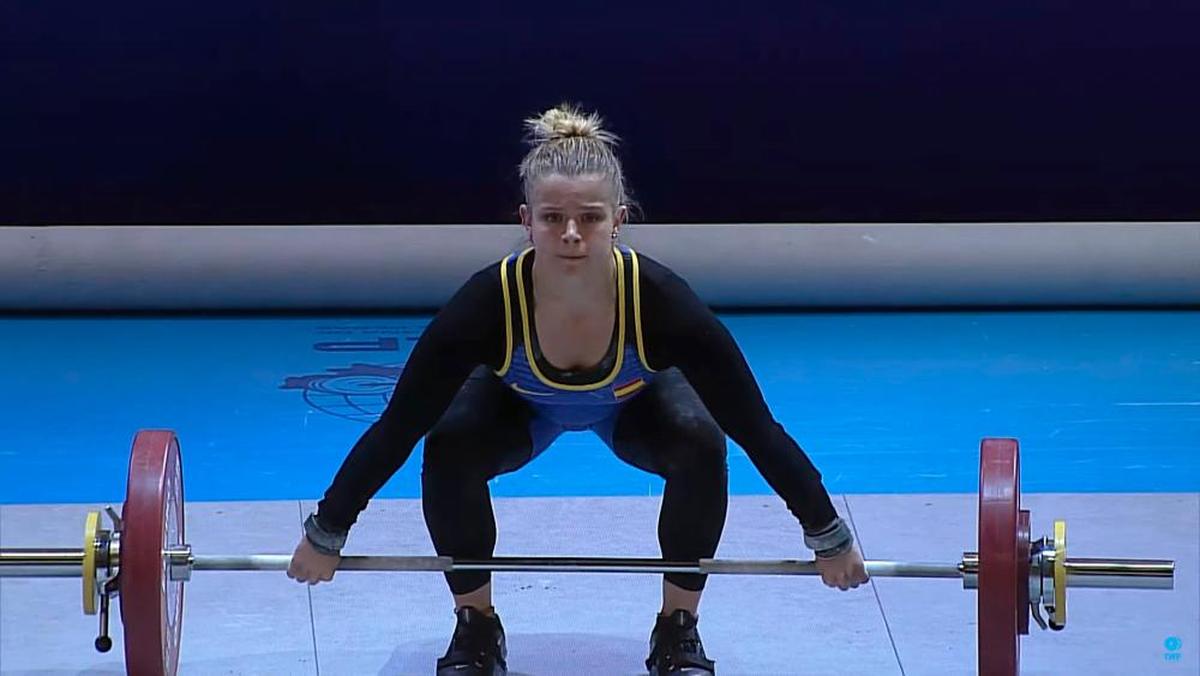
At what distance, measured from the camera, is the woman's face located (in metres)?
2.39

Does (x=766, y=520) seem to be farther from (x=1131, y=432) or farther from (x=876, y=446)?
(x=1131, y=432)

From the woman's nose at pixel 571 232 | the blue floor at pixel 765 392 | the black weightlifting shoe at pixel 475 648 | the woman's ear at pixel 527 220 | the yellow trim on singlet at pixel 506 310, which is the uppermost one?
the blue floor at pixel 765 392

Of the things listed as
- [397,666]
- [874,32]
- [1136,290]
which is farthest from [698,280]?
[397,666]

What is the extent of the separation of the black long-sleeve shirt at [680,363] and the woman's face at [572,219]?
0.33 feet

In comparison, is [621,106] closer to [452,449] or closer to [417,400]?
[452,449]

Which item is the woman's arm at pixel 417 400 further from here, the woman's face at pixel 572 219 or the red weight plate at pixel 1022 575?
the red weight plate at pixel 1022 575

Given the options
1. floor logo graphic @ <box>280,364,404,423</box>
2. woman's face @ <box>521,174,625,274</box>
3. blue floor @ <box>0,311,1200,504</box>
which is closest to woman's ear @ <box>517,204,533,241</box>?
woman's face @ <box>521,174,625,274</box>

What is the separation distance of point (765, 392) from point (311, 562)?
2240 millimetres

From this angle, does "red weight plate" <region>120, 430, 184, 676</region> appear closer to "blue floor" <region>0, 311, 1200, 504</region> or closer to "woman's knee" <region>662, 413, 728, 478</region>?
"woman's knee" <region>662, 413, 728, 478</region>

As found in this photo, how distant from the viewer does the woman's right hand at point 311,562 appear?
97.1 inches

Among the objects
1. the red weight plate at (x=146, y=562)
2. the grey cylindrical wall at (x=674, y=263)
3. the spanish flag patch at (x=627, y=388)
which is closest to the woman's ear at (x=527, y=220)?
the spanish flag patch at (x=627, y=388)

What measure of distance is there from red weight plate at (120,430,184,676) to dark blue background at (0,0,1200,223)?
2.89 meters

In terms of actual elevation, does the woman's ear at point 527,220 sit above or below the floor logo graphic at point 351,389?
below

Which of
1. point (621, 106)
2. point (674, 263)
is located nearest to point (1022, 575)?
point (674, 263)
